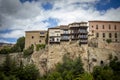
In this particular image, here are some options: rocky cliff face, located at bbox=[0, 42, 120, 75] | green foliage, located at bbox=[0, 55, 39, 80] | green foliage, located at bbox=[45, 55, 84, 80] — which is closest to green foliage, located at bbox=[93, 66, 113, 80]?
green foliage, located at bbox=[45, 55, 84, 80]

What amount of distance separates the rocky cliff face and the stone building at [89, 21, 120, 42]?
250 centimetres

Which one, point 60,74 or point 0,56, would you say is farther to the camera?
point 0,56

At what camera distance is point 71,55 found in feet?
146

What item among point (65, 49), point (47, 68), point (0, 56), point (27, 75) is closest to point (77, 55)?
point (65, 49)

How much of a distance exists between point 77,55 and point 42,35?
7.07 metres

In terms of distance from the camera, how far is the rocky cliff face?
44031 mm

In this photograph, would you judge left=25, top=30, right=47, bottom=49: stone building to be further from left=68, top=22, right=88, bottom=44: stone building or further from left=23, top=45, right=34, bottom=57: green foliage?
left=68, top=22, right=88, bottom=44: stone building

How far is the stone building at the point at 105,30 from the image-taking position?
46281mm

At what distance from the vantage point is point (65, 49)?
4472cm

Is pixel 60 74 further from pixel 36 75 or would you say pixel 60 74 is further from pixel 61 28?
pixel 61 28

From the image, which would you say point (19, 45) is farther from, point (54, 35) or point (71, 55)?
point (71, 55)

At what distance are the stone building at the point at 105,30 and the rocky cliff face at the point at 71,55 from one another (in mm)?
2500

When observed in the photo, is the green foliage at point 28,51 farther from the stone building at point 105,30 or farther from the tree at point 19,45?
the stone building at point 105,30

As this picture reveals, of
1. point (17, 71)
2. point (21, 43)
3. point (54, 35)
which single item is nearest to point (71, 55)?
point (54, 35)
